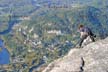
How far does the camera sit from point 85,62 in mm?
20484

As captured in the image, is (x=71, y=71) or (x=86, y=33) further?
(x=86, y=33)

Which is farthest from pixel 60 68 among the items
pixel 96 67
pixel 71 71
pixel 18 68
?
pixel 18 68

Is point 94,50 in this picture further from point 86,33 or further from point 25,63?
point 25,63

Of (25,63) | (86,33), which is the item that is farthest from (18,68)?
(86,33)

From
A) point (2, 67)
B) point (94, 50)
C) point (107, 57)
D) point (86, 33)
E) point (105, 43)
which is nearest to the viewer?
point (107, 57)

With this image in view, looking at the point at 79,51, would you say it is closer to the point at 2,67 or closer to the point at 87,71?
the point at 87,71

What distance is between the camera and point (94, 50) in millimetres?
22984

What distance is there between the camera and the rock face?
1930 cm

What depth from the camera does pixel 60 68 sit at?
19750mm

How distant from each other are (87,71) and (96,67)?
81 centimetres

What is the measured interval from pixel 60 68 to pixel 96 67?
2.30m

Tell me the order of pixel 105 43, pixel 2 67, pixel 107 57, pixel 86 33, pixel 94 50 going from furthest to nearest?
1. pixel 2 67
2. pixel 86 33
3. pixel 105 43
4. pixel 94 50
5. pixel 107 57

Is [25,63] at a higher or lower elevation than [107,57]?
lower

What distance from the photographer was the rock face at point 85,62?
760 inches
